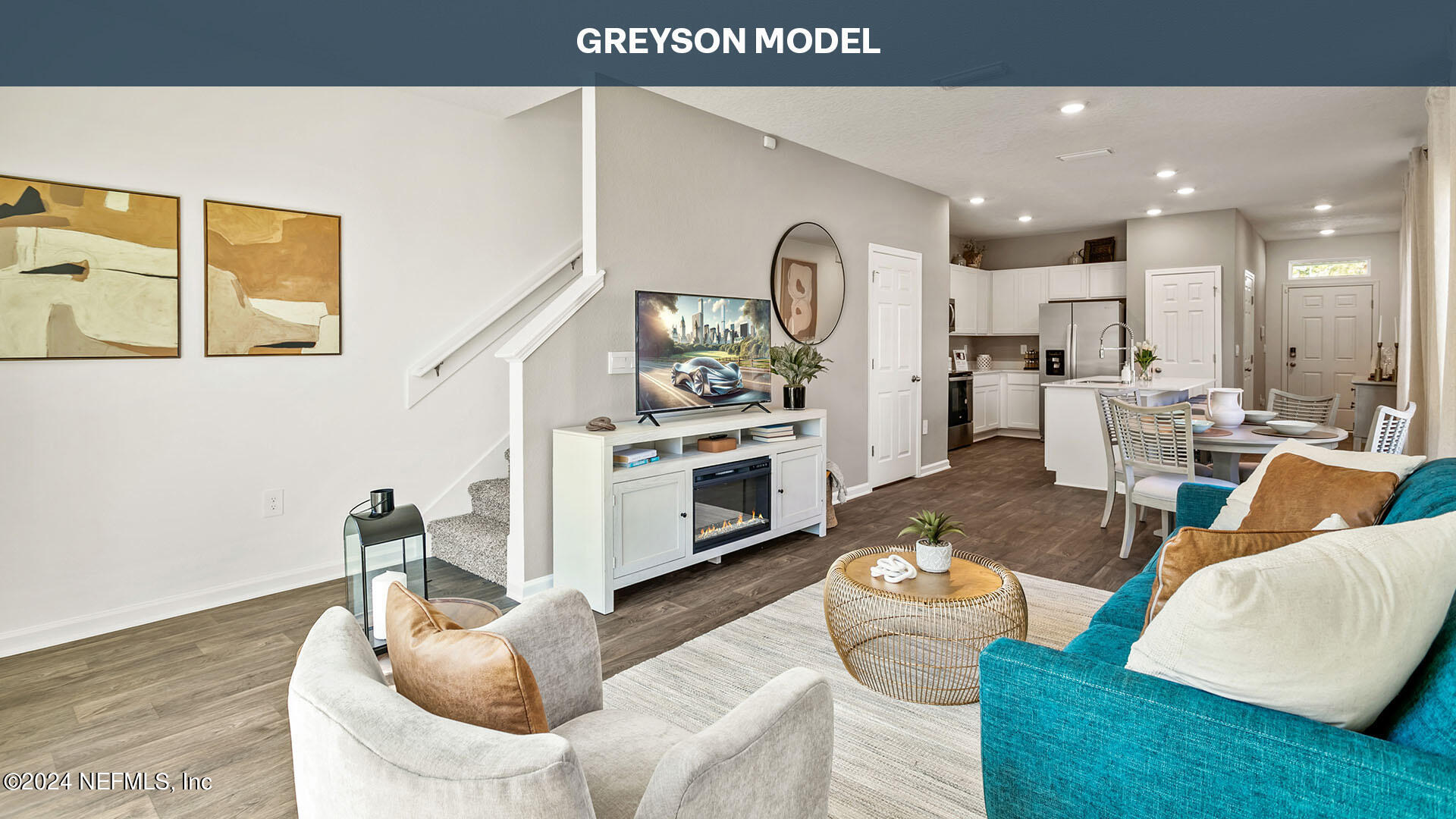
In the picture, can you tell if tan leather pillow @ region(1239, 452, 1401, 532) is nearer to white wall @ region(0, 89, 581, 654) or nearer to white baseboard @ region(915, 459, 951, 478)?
A: white wall @ region(0, 89, 581, 654)

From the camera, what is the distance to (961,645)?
2.67 meters

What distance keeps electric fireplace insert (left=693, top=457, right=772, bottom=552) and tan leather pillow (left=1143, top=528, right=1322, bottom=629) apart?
2.41 m

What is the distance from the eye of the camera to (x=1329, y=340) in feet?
31.7

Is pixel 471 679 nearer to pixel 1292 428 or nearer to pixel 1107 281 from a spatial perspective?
pixel 1292 428

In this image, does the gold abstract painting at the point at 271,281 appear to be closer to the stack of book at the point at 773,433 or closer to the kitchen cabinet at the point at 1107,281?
the stack of book at the point at 773,433

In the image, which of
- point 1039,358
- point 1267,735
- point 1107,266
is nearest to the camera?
point 1267,735

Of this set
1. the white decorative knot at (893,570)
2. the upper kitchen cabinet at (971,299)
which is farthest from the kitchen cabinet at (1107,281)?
the white decorative knot at (893,570)

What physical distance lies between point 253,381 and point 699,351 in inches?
89.2

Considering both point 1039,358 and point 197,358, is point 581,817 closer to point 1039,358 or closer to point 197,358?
point 197,358

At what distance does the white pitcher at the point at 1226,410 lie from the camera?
4234 millimetres

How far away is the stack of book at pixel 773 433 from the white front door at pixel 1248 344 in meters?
6.12

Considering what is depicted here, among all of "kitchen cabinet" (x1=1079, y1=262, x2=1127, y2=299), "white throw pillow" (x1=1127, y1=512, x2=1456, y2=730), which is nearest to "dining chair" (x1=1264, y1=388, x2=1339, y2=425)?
"kitchen cabinet" (x1=1079, y1=262, x2=1127, y2=299)

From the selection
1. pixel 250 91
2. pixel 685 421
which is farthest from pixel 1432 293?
pixel 250 91
